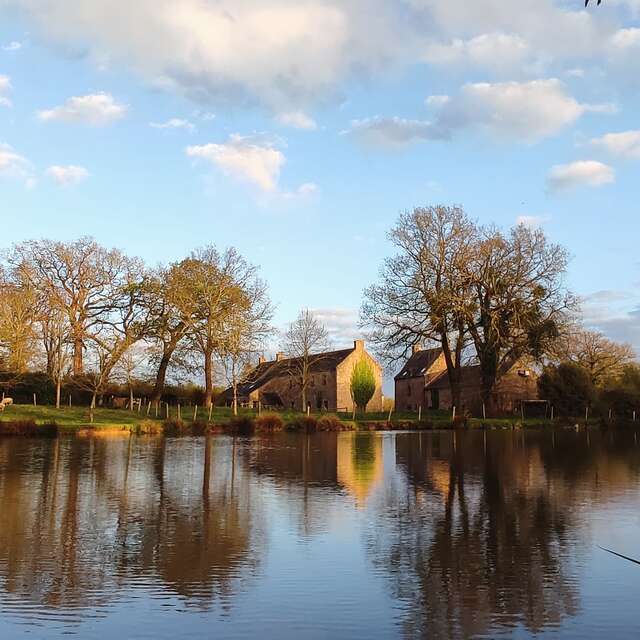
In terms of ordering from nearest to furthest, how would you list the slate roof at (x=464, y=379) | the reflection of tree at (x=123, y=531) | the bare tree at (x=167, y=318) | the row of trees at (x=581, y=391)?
the reflection of tree at (x=123, y=531) < the bare tree at (x=167, y=318) < the row of trees at (x=581, y=391) < the slate roof at (x=464, y=379)

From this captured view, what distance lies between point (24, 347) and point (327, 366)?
126 ft

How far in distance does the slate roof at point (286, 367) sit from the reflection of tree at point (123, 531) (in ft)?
180

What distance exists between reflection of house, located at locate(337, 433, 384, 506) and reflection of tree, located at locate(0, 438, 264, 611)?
240cm

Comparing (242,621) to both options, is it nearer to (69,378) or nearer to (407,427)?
(407,427)

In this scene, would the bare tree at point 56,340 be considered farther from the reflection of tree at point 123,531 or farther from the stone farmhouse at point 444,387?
the stone farmhouse at point 444,387

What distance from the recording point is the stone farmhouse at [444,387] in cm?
6162

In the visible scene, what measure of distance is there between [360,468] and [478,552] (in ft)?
37.5

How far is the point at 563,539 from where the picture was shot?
10375 millimetres

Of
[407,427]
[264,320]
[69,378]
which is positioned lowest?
[407,427]

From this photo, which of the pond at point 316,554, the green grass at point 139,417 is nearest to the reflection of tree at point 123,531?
the pond at point 316,554

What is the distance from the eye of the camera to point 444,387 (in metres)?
69.1

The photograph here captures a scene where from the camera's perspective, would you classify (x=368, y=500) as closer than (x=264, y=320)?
Yes

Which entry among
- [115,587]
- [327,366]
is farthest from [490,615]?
[327,366]

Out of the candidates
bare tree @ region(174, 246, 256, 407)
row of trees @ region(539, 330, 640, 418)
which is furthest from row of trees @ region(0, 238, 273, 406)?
row of trees @ region(539, 330, 640, 418)
